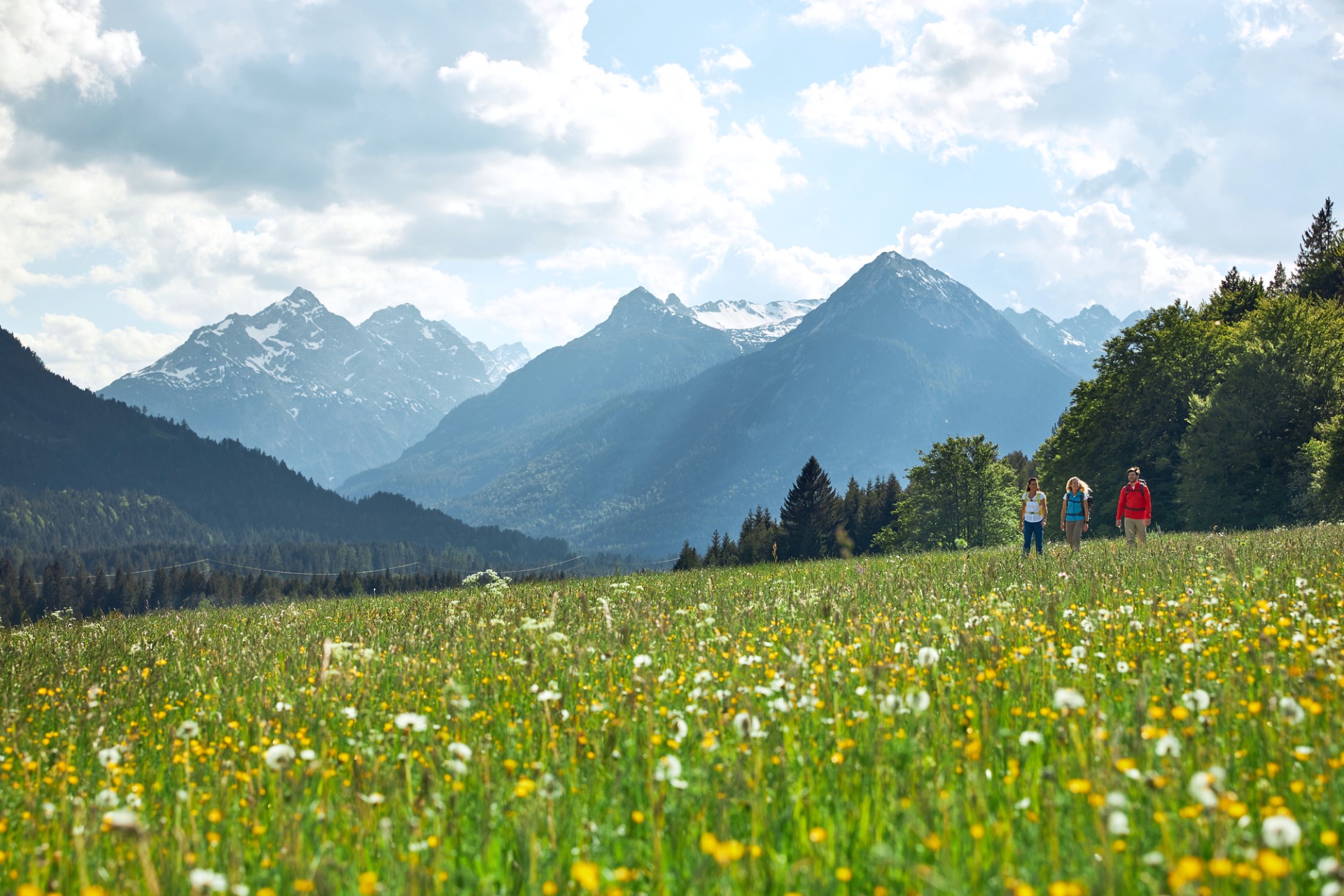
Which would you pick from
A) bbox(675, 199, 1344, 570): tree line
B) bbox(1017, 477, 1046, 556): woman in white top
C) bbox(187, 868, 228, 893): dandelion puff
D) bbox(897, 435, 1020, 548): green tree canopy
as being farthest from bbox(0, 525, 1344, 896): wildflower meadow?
bbox(897, 435, 1020, 548): green tree canopy

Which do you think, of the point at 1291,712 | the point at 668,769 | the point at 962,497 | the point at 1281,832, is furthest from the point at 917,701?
the point at 962,497

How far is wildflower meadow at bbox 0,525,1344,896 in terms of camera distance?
9.24 ft

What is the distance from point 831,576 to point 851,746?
922cm

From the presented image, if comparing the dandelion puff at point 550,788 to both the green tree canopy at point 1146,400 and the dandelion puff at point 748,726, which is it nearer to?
the dandelion puff at point 748,726

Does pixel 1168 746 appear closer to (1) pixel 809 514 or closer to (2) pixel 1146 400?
(2) pixel 1146 400

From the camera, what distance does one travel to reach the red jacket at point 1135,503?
1944 centimetres

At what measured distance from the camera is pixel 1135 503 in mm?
19594

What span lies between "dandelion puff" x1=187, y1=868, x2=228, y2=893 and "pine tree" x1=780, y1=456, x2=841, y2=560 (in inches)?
3640

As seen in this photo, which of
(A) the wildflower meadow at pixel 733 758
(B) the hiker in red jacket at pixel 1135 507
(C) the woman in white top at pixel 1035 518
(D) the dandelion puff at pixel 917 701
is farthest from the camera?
(B) the hiker in red jacket at pixel 1135 507

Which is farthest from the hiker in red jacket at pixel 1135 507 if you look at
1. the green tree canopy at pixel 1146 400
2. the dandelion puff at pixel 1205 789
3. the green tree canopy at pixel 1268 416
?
the green tree canopy at pixel 1146 400

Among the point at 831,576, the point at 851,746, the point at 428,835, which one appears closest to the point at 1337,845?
the point at 851,746

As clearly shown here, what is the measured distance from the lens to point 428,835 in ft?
Answer: 11.1

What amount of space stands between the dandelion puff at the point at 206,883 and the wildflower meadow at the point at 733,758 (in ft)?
0.05

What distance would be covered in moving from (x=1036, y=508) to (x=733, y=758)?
17821 millimetres
